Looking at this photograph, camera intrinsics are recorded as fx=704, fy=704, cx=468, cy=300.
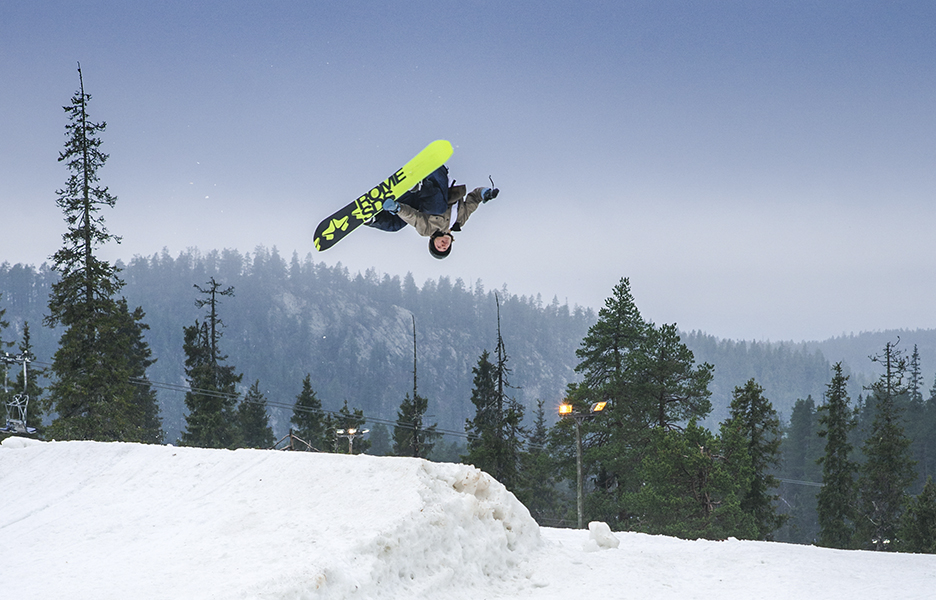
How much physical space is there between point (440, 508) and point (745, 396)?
31.2 meters

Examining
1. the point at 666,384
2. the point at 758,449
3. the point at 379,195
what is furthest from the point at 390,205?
the point at 758,449

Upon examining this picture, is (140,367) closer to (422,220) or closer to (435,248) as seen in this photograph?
(435,248)

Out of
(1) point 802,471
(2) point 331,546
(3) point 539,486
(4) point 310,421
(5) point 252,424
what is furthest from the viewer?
(1) point 802,471

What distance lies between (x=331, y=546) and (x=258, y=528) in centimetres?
143

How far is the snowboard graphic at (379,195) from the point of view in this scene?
848cm

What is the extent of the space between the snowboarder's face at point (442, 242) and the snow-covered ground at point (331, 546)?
10.9 feet

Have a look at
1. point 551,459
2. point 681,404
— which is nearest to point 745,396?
point 681,404

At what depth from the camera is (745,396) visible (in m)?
36.8

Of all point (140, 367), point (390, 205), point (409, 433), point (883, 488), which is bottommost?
point (409, 433)

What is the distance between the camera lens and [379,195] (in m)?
8.46

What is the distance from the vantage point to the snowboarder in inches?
338

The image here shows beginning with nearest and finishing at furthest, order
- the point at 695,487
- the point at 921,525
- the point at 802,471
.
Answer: the point at 695,487 < the point at 921,525 < the point at 802,471

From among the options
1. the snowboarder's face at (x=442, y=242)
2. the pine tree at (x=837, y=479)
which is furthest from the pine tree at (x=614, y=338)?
the snowboarder's face at (x=442, y=242)

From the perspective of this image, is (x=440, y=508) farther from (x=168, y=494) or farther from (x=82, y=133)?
(x=82, y=133)
